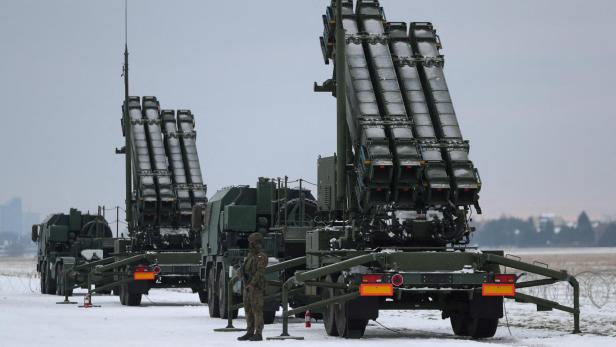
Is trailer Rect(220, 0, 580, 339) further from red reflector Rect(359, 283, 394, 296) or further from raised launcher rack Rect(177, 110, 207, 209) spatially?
raised launcher rack Rect(177, 110, 207, 209)

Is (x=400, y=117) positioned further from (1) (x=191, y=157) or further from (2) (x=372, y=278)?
(1) (x=191, y=157)

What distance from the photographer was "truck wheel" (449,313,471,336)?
24.4 m

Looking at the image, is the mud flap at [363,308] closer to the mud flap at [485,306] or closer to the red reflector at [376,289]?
the red reflector at [376,289]

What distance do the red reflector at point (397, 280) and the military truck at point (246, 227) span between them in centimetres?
722

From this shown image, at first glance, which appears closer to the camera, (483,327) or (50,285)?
(483,327)

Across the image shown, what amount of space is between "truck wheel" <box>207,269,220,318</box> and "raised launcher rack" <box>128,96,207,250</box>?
7222 mm

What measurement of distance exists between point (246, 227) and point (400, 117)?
8.61 metres

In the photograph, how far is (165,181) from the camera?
4191cm

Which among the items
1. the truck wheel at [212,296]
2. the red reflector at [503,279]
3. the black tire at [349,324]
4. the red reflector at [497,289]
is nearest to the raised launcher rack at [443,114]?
the red reflector at [503,279]

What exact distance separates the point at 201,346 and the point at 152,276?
1795 centimetres

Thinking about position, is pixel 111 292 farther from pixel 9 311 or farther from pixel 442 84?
pixel 442 84

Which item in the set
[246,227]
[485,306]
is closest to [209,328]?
[246,227]

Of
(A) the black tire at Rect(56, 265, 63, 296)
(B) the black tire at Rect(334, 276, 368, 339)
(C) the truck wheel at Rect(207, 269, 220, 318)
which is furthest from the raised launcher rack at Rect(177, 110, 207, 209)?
(B) the black tire at Rect(334, 276, 368, 339)

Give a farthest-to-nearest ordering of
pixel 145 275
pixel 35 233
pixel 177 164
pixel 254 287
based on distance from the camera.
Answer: pixel 35 233 < pixel 177 164 < pixel 145 275 < pixel 254 287
